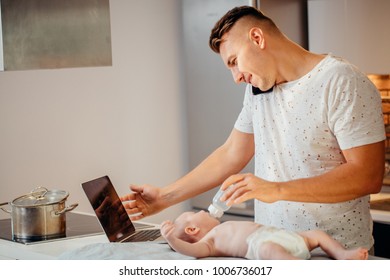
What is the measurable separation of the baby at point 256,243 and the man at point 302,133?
0.26 feet

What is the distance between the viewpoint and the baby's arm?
1799 millimetres

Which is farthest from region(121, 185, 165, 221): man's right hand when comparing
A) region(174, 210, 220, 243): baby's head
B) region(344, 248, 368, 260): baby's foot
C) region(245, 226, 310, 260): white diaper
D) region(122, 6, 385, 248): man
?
region(344, 248, 368, 260): baby's foot

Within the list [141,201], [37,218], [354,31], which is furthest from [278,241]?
[354,31]

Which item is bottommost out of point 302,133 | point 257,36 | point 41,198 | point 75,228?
point 75,228

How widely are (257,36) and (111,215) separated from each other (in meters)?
0.62

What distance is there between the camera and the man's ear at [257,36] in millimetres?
2098

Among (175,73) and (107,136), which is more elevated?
(175,73)

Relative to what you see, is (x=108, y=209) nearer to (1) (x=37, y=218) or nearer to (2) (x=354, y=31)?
(1) (x=37, y=218)

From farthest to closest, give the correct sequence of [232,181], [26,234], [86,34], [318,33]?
[318,33], [86,34], [26,234], [232,181]

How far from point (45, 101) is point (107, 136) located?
255mm

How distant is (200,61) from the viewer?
2.96 meters

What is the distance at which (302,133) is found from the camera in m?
2.06

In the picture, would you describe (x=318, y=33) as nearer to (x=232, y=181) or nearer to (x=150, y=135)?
(x=150, y=135)

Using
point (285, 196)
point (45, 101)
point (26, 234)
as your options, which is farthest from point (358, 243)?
point (45, 101)
